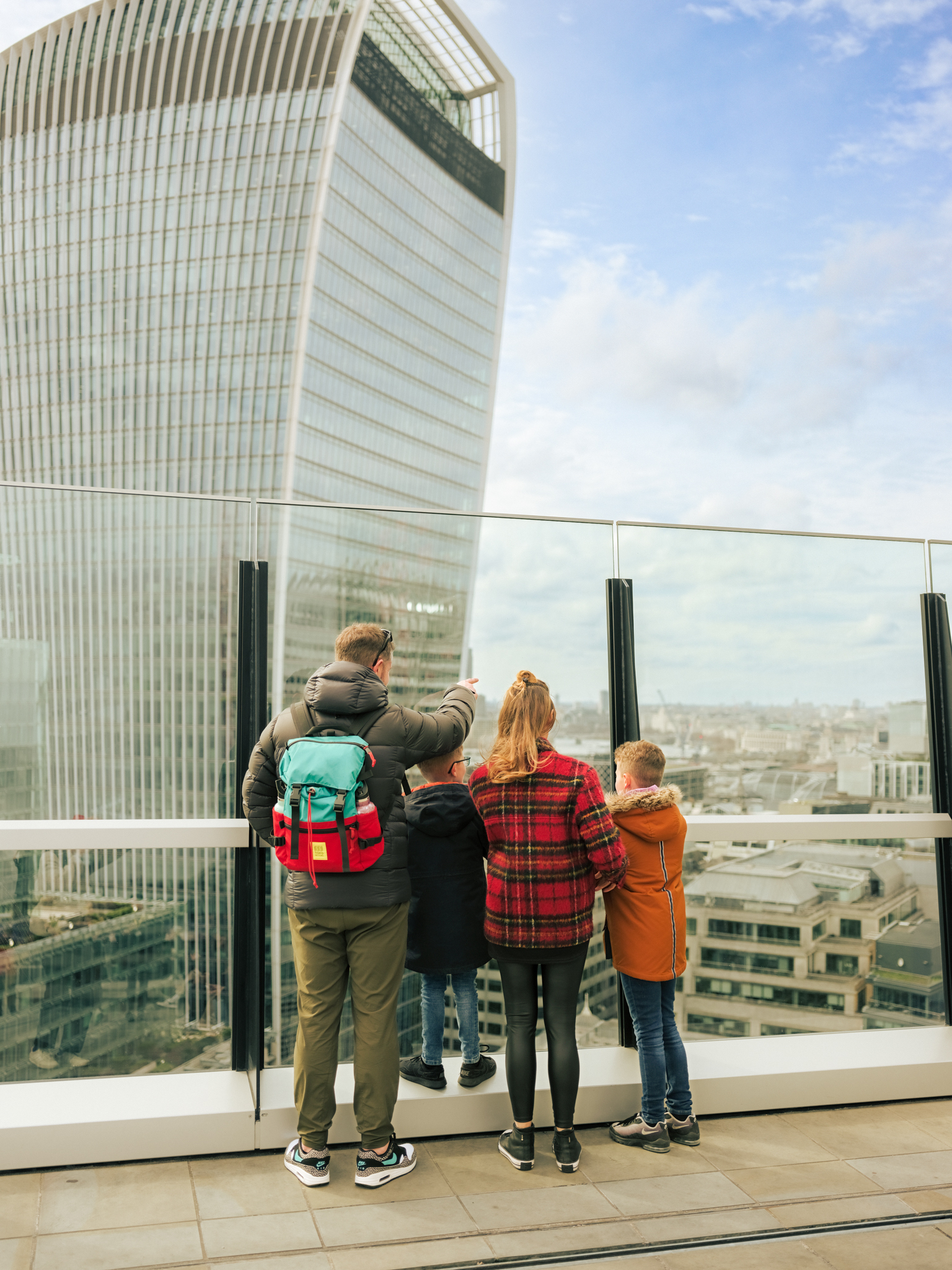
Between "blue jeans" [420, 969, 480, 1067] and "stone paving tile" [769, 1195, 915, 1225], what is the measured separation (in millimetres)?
1214

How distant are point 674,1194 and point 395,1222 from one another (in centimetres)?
94

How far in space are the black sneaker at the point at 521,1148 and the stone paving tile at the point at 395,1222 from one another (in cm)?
31

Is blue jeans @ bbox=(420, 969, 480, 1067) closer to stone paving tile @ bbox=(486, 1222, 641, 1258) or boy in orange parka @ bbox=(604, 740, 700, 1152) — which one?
boy in orange parka @ bbox=(604, 740, 700, 1152)

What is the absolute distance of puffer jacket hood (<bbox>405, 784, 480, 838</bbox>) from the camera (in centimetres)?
329

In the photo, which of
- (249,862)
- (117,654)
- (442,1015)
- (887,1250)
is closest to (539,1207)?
(442,1015)

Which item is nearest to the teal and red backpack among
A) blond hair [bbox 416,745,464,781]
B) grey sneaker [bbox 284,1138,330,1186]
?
blond hair [bbox 416,745,464,781]

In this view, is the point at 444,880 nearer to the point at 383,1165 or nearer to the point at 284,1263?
the point at 383,1165

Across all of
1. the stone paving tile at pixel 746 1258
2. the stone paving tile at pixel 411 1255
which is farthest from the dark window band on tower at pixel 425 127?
the stone paving tile at pixel 746 1258

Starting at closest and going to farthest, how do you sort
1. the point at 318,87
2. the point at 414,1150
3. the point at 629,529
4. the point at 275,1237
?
the point at 275,1237
the point at 414,1150
the point at 629,529
the point at 318,87

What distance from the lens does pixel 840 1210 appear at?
2.84 metres

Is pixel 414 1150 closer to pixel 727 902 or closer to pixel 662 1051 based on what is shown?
pixel 662 1051

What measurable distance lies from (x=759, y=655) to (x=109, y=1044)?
324 cm

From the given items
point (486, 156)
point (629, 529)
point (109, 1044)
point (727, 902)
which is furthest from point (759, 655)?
point (486, 156)

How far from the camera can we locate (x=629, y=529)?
4000 mm
